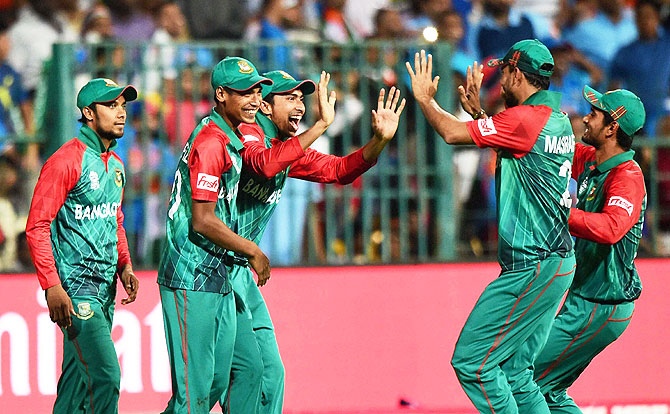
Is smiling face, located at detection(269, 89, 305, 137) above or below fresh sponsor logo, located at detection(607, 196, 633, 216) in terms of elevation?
above

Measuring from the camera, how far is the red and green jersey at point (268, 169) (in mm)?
6078

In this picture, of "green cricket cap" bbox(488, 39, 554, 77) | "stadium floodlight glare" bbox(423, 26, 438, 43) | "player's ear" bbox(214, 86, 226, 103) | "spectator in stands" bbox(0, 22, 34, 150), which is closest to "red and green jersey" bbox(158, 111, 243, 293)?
"player's ear" bbox(214, 86, 226, 103)

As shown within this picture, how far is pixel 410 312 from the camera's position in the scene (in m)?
8.98

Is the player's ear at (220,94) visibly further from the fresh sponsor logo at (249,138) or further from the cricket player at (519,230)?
the cricket player at (519,230)

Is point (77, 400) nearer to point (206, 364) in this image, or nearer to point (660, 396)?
point (206, 364)

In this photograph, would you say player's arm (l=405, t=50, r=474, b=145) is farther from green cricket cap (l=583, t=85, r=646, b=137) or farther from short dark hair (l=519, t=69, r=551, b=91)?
green cricket cap (l=583, t=85, r=646, b=137)

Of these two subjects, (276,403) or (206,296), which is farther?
(276,403)

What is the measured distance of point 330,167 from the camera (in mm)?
6805

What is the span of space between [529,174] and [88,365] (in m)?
2.67

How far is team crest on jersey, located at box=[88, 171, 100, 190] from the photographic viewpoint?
6.53 metres

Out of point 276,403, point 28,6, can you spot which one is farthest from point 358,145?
point 28,6

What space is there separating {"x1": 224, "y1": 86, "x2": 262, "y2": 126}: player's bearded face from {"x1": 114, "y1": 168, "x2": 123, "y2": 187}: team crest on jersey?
904 mm

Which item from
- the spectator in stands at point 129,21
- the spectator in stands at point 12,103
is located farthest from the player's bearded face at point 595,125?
the spectator in stands at point 129,21

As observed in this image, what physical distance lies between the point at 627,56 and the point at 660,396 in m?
3.40
